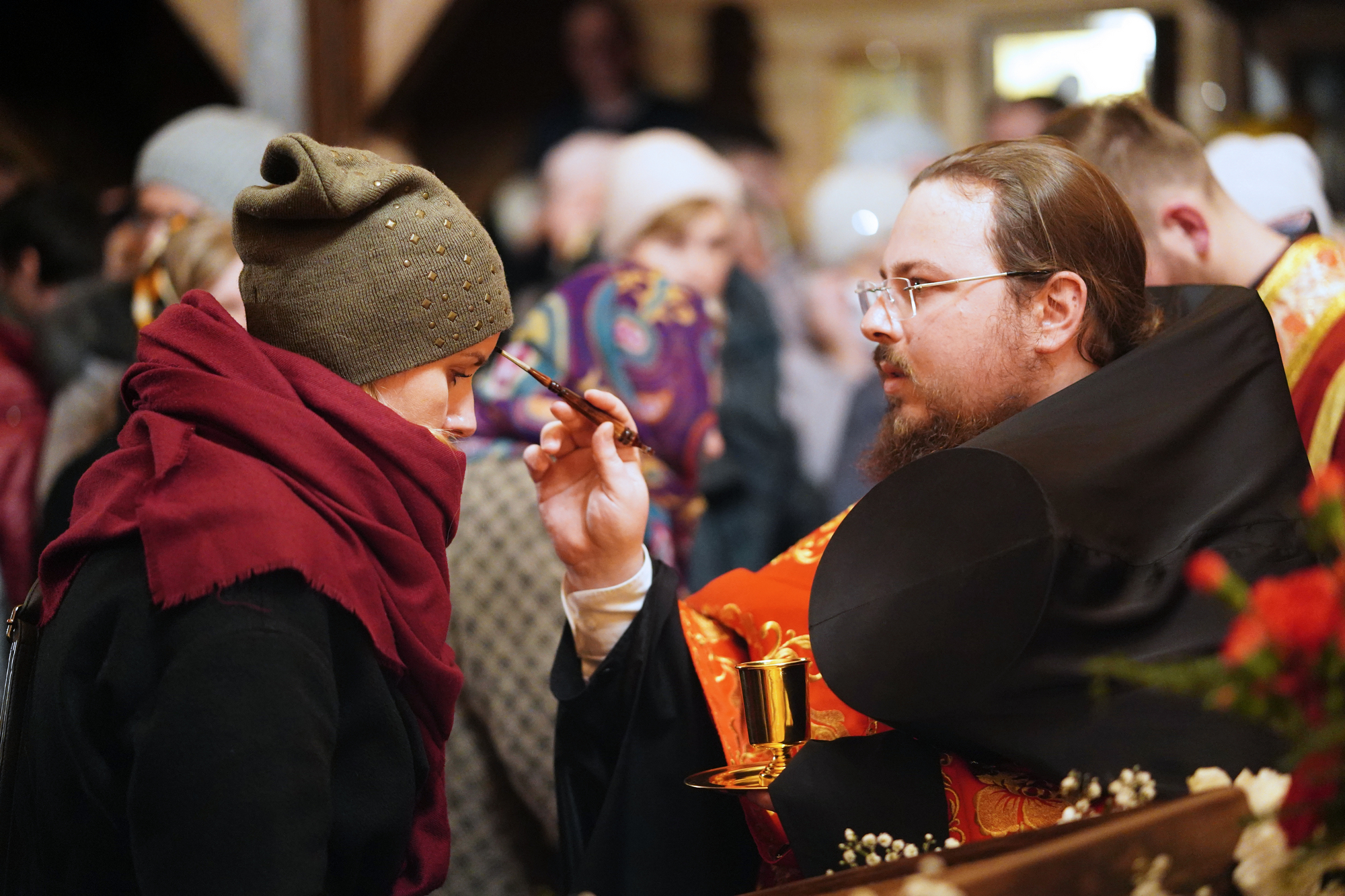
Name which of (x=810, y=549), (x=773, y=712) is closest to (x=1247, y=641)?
(x=773, y=712)

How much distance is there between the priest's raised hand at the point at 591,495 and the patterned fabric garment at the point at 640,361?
42.3 inches

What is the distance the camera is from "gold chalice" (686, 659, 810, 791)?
1.84 meters

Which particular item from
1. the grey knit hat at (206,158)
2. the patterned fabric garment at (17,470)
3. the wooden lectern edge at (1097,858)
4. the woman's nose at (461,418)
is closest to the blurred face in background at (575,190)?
the grey knit hat at (206,158)

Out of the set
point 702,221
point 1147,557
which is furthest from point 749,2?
point 1147,557

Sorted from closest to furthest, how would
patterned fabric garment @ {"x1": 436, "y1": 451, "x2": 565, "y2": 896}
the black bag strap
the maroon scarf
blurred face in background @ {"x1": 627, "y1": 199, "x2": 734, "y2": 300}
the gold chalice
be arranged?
the maroon scarf < the black bag strap < the gold chalice < patterned fabric garment @ {"x1": 436, "y1": 451, "x2": 565, "y2": 896} < blurred face in background @ {"x1": 627, "y1": 199, "x2": 734, "y2": 300}

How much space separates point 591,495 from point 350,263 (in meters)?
0.67

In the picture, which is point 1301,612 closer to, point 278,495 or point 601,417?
point 278,495

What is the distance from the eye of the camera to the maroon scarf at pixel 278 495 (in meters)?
1.46

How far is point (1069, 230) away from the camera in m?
2.12

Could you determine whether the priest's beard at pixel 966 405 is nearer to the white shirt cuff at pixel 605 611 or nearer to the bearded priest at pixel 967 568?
the bearded priest at pixel 967 568

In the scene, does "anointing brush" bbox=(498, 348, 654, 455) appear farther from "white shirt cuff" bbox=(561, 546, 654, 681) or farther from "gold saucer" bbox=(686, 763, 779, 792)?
"gold saucer" bbox=(686, 763, 779, 792)

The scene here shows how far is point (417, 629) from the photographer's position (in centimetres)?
165

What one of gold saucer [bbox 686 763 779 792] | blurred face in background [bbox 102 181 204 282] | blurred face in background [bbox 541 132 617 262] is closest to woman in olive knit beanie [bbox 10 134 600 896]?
gold saucer [bbox 686 763 779 792]

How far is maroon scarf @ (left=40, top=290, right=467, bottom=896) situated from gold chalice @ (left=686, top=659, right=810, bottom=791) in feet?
1.33
